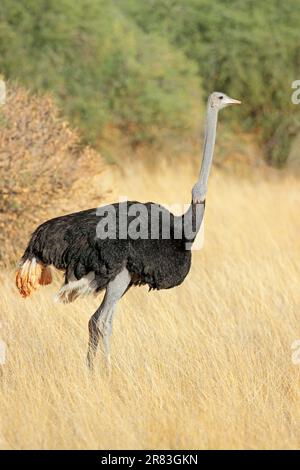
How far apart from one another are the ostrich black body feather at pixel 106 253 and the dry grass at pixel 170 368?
47cm

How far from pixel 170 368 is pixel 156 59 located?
895cm

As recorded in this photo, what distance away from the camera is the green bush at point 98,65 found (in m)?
12.7

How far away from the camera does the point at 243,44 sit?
1462cm

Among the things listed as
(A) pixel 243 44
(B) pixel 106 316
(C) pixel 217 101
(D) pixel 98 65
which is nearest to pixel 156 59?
(D) pixel 98 65

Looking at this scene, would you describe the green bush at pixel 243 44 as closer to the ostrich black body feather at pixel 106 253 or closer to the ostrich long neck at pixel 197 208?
the ostrich long neck at pixel 197 208

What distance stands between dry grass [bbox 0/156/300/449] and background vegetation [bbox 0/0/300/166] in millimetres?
5348

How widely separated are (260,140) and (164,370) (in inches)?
419

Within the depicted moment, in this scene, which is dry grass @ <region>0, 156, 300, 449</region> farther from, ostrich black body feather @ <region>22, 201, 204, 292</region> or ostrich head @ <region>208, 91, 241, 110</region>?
ostrich head @ <region>208, 91, 241, 110</region>

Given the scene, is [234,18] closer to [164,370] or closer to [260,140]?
[260,140]

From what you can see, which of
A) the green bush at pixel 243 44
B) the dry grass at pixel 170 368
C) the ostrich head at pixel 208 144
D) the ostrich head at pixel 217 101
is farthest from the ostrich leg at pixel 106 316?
the green bush at pixel 243 44

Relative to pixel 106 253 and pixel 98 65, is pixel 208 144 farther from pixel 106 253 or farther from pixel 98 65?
pixel 98 65

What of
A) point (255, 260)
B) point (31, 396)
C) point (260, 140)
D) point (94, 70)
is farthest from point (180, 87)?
point (31, 396)

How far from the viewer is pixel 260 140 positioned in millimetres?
15680

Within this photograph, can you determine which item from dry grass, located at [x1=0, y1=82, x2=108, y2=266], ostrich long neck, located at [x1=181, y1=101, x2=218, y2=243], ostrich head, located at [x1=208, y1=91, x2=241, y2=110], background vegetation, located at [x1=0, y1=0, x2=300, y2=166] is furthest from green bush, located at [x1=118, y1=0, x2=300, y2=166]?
ostrich long neck, located at [x1=181, y1=101, x2=218, y2=243]
